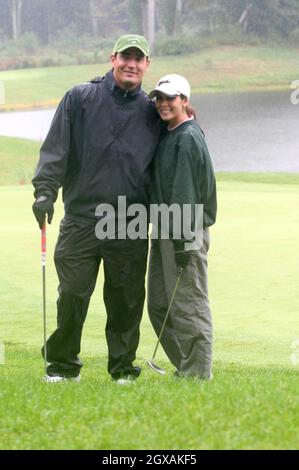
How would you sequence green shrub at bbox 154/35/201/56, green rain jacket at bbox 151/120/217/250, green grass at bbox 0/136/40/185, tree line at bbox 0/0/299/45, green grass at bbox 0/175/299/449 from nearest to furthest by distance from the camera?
green grass at bbox 0/175/299/449 < green rain jacket at bbox 151/120/217/250 < green grass at bbox 0/136/40/185 < green shrub at bbox 154/35/201/56 < tree line at bbox 0/0/299/45

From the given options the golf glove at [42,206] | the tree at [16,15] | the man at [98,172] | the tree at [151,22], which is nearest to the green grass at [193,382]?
the man at [98,172]

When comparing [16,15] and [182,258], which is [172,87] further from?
[16,15]

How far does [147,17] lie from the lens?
1730 inches

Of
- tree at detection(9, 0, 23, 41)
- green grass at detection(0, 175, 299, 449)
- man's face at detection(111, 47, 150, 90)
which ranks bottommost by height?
tree at detection(9, 0, 23, 41)

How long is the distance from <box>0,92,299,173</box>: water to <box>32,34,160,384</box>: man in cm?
1891

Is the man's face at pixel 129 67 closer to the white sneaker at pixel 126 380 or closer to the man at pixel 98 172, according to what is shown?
the man at pixel 98 172

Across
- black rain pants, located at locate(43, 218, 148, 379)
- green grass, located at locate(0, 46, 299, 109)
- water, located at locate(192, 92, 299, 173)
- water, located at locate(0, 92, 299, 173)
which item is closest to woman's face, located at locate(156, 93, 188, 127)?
black rain pants, located at locate(43, 218, 148, 379)

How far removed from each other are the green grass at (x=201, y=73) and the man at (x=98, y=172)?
29722mm

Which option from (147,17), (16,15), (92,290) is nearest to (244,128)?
(147,17)

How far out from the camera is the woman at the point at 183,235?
559 centimetres

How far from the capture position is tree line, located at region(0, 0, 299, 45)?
145 feet

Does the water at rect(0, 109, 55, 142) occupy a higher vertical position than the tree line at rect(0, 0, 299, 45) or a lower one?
lower

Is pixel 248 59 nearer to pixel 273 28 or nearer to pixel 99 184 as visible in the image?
pixel 273 28

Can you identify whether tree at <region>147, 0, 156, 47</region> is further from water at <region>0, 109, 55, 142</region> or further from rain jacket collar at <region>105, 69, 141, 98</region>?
rain jacket collar at <region>105, 69, 141, 98</region>
